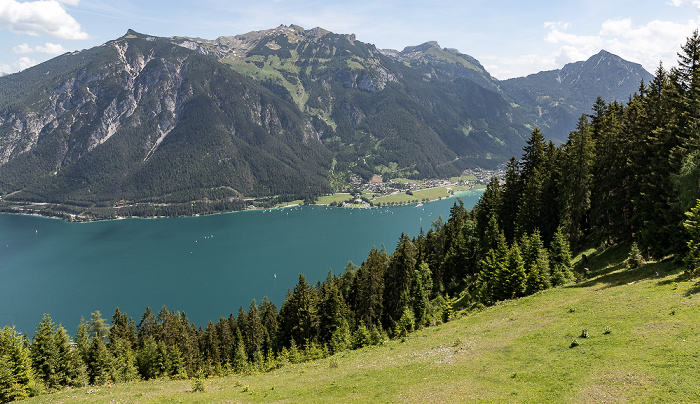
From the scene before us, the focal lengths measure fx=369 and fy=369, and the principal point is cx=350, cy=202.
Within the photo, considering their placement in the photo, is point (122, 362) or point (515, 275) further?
point (122, 362)

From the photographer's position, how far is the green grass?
17.2 meters

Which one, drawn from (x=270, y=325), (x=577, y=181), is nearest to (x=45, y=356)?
(x=270, y=325)

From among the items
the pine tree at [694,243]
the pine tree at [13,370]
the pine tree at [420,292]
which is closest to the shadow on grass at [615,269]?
the pine tree at [694,243]

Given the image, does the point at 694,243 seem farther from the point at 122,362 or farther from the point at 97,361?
the point at 122,362

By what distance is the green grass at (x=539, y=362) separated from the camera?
56.4 feet

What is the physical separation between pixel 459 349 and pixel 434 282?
42330mm

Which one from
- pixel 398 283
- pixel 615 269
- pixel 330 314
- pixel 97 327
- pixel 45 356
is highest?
pixel 615 269

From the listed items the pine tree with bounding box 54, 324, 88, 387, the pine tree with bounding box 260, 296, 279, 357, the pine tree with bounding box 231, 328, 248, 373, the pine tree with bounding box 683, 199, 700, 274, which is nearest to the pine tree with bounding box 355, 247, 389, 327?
the pine tree with bounding box 260, 296, 279, 357

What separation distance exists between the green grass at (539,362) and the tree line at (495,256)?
6.47m

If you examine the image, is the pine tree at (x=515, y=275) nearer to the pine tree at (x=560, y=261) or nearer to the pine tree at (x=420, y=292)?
the pine tree at (x=560, y=261)

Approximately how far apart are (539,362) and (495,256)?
2768 cm

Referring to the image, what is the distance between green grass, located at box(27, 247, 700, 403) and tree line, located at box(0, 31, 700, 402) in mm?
6467

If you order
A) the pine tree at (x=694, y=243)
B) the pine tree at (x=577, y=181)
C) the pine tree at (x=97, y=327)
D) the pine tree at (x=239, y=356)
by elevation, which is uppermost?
the pine tree at (x=577, y=181)

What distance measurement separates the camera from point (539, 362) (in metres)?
21.4
